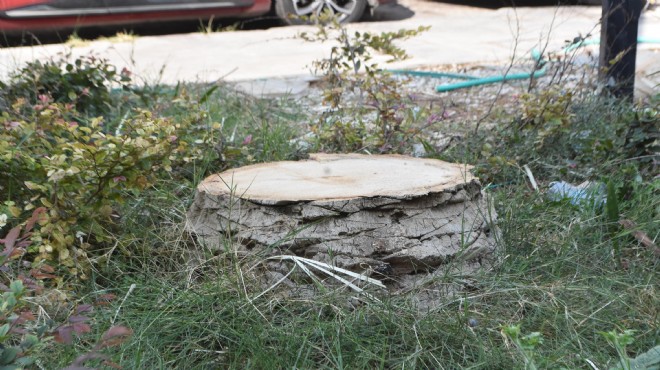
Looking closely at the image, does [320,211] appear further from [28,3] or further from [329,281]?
[28,3]

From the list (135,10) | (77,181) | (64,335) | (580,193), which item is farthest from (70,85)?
(135,10)

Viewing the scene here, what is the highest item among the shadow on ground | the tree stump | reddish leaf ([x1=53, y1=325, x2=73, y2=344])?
reddish leaf ([x1=53, y1=325, x2=73, y2=344])

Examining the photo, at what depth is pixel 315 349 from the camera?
2.38m

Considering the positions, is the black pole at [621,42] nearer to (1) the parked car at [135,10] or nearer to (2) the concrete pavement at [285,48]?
(2) the concrete pavement at [285,48]

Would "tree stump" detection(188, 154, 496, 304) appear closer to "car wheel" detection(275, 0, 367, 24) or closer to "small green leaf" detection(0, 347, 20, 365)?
"small green leaf" detection(0, 347, 20, 365)

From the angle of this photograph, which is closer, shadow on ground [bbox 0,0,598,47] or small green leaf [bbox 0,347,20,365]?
small green leaf [bbox 0,347,20,365]

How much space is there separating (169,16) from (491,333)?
24.2 feet

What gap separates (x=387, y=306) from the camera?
2490mm

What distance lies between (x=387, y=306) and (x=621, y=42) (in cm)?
316

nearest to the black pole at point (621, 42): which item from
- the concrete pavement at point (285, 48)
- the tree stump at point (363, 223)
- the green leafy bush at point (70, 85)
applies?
the concrete pavement at point (285, 48)

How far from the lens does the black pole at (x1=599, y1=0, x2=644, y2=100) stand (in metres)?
4.83

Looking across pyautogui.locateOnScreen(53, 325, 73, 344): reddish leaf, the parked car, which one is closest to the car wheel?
the parked car

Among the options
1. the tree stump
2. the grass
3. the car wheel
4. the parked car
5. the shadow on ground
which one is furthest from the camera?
the car wheel

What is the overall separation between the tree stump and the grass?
8cm
